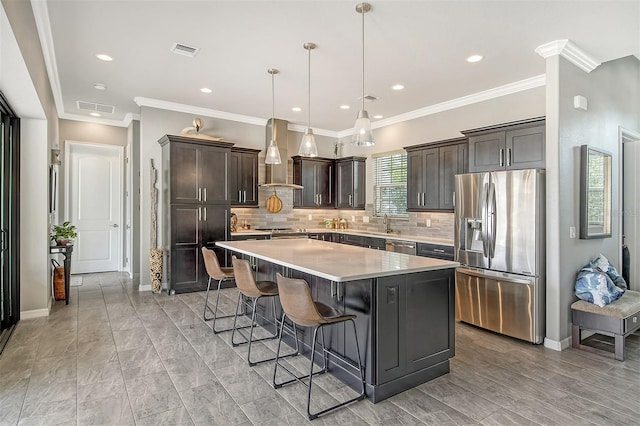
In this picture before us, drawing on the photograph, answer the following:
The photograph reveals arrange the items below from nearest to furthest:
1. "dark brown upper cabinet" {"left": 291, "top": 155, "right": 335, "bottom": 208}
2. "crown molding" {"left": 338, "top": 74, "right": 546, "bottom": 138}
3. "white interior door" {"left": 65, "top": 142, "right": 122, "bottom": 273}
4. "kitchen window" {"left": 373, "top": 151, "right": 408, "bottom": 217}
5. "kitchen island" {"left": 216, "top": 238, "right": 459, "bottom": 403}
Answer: "kitchen island" {"left": 216, "top": 238, "right": 459, "bottom": 403} < "crown molding" {"left": 338, "top": 74, "right": 546, "bottom": 138} < "kitchen window" {"left": 373, "top": 151, "right": 408, "bottom": 217} < "white interior door" {"left": 65, "top": 142, "right": 122, "bottom": 273} < "dark brown upper cabinet" {"left": 291, "top": 155, "right": 335, "bottom": 208}

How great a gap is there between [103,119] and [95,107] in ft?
3.25

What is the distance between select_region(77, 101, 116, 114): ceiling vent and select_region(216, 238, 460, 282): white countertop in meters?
4.00

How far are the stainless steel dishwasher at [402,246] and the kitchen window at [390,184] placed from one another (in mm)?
907

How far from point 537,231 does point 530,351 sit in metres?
1.13

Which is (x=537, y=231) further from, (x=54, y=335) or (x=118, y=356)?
(x=54, y=335)

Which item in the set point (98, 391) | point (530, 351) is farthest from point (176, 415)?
point (530, 351)

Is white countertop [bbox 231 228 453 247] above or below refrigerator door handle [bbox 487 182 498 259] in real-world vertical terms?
below

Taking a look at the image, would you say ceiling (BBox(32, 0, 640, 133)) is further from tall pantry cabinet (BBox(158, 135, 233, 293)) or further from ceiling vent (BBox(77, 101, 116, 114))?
tall pantry cabinet (BBox(158, 135, 233, 293))

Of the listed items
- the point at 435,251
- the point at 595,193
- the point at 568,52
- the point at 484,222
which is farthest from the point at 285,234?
the point at 568,52

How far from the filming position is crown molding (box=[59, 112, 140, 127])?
647 centimetres

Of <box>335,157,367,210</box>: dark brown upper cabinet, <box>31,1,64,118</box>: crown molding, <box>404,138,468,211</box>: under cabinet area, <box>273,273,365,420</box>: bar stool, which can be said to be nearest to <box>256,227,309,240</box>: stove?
<box>335,157,367,210</box>: dark brown upper cabinet

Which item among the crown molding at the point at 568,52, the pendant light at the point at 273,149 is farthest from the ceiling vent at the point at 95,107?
the crown molding at the point at 568,52

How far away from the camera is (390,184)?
659 centimetres

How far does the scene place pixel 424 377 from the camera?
2.73 m
